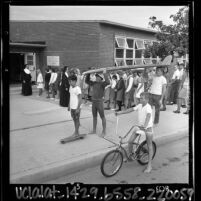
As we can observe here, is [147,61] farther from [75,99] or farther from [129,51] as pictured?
[75,99]

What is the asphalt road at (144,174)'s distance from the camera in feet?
16.5

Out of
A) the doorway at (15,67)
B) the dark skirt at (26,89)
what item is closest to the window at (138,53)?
the dark skirt at (26,89)

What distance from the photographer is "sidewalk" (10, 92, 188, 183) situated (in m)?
5.11

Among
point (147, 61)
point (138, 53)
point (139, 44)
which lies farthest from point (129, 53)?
point (147, 61)

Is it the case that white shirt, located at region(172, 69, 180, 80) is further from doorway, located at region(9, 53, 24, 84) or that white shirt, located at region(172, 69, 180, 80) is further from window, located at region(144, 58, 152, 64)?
doorway, located at region(9, 53, 24, 84)

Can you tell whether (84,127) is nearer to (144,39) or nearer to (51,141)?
(51,141)

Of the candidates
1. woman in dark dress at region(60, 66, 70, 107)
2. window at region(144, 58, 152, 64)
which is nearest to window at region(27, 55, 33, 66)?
woman in dark dress at region(60, 66, 70, 107)

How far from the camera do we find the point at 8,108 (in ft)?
13.0

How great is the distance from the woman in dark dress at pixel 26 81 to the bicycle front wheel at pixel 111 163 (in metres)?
1.99

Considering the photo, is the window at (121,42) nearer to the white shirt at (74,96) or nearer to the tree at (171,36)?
the tree at (171,36)

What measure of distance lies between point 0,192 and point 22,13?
109 inches

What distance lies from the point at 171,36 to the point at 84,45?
186 centimetres

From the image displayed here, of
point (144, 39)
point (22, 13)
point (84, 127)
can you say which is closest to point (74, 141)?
point (84, 127)

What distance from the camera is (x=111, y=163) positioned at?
518 centimetres
